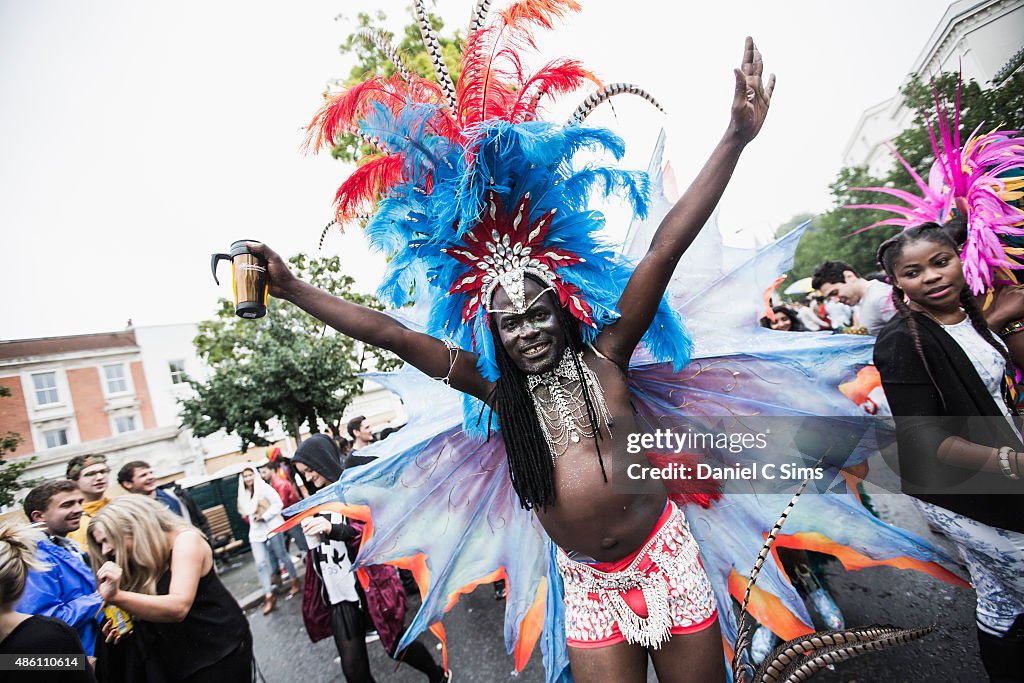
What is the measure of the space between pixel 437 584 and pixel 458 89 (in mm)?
2252

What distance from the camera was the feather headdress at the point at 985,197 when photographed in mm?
2154

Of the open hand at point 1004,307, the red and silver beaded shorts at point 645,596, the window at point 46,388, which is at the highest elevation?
the window at point 46,388

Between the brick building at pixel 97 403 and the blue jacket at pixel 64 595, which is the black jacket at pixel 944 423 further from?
the brick building at pixel 97 403

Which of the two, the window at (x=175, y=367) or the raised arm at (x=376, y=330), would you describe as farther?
the window at (x=175, y=367)

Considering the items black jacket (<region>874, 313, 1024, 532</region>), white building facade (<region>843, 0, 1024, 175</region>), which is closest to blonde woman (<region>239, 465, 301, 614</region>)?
black jacket (<region>874, 313, 1024, 532</region>)

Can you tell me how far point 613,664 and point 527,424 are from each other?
88 cm

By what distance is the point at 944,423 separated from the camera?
184cm

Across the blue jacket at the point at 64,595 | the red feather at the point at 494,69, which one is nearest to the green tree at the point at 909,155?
the red feather at the point at 494,69

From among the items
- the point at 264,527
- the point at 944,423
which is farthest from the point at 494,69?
the point at 264,527

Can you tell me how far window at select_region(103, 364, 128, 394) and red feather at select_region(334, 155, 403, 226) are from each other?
29403mm

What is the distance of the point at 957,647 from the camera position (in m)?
2.62

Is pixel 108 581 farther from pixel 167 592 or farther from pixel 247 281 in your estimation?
pixel 247 281

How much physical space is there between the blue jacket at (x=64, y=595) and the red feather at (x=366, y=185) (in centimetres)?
235

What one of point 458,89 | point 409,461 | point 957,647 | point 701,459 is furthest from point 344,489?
point 957,647
